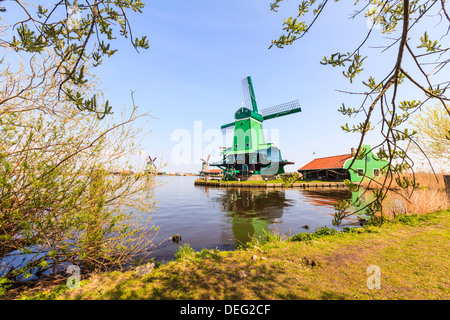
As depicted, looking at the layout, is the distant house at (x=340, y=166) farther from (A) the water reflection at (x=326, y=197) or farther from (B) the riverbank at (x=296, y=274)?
(B) the riverbank at (x=296, y=274)

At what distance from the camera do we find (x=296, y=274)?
13.3 ft

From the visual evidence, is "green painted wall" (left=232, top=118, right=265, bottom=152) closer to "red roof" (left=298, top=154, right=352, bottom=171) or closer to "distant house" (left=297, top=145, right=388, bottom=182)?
"distant house" (left=297, top=145, right=388, bottom=182)

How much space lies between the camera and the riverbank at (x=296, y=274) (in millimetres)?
3377

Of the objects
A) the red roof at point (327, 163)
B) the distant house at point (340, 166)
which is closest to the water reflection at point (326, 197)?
the distant house at point (340, 166)

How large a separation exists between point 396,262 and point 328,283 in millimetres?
2178

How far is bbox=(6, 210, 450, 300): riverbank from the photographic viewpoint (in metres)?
3.38

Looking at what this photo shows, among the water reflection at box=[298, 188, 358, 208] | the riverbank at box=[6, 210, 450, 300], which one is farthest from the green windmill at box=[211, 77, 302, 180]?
the riverbank at box=[6, 210, 450, 300]

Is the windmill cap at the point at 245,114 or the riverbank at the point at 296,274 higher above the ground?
the windmill cap at the point at 245,114

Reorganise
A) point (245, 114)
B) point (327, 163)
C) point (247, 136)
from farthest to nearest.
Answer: point (245, 114), point (247, 136), point (327, 163)

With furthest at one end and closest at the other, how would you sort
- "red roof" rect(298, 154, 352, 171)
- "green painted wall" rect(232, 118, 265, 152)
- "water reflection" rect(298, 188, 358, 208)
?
"green painted wall" rect(232, 118, 265, 152) → "red roof" rect(298, 154, 352, 171) → "water reflection" rect(298, 188, 358, 208)

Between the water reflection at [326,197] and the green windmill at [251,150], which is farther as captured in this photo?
the green windmill at [251,150]

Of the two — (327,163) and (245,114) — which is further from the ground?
(245,114)

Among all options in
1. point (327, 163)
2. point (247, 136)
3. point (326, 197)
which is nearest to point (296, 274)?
point (326, 197)

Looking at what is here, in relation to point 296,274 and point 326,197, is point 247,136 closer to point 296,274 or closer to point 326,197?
point 326,197
